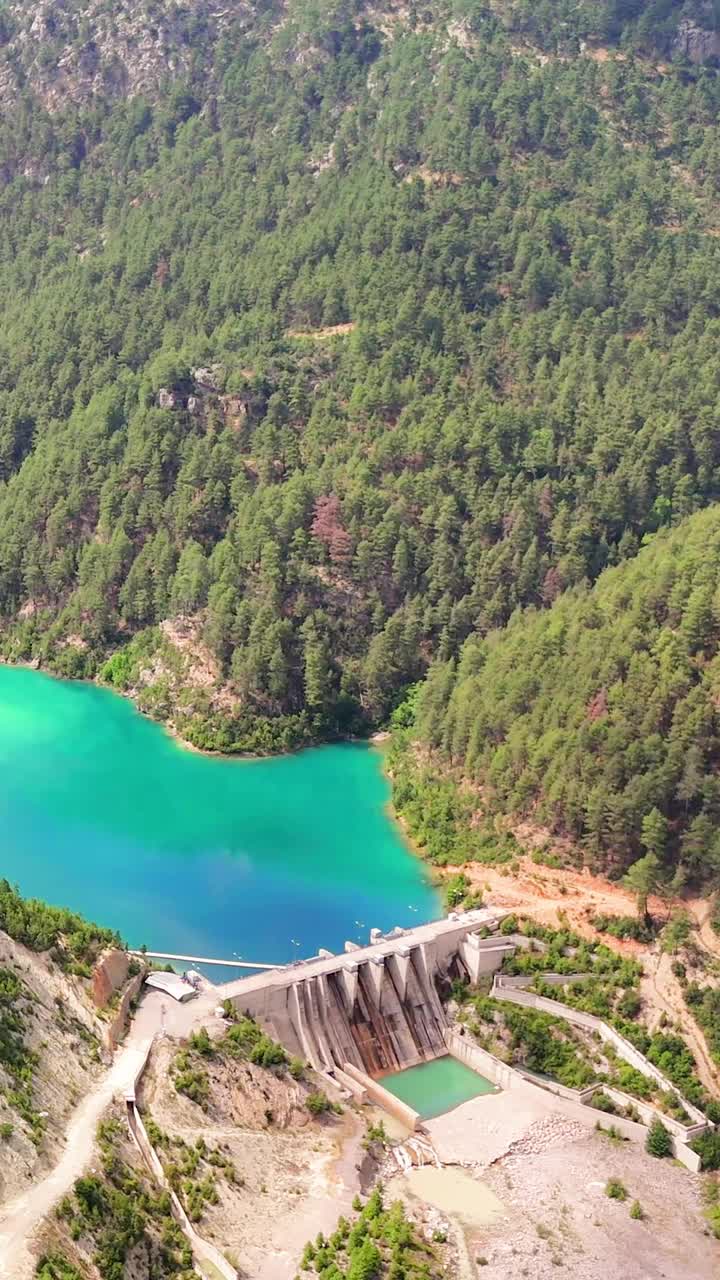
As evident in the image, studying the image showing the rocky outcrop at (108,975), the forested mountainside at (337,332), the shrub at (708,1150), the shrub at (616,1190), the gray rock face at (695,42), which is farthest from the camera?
the gray rock face at (695,42)

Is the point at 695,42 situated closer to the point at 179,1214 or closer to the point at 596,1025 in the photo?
the point at 596,1025

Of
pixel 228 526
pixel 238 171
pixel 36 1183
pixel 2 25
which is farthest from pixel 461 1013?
pixel 2 25

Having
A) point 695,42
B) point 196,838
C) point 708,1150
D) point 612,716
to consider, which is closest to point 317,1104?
point 708,1150

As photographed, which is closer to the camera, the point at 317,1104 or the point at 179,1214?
the point at 179,1214

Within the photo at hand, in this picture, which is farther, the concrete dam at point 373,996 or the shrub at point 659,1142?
the concrete dam at point 373,996

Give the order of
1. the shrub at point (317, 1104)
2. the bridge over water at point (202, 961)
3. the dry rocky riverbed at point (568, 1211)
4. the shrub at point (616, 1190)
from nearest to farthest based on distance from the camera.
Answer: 1. the dry rocky riverbed at point (568, 1211)
2. the shrub at point (616, 1190)
3. the shrub at point (317, 1104)
4. the bridge over water at point (202, 961)

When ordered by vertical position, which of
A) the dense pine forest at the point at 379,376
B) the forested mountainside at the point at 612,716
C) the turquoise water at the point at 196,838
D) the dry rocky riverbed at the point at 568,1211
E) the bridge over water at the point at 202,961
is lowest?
the dry rocky riverbed at the point at 568,1211

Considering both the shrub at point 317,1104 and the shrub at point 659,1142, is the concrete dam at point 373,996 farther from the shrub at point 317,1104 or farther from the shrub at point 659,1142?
the shrub at point 659,1142

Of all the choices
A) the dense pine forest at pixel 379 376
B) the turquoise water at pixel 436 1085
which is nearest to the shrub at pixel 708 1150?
the turquoise water at pixel 436 1085
